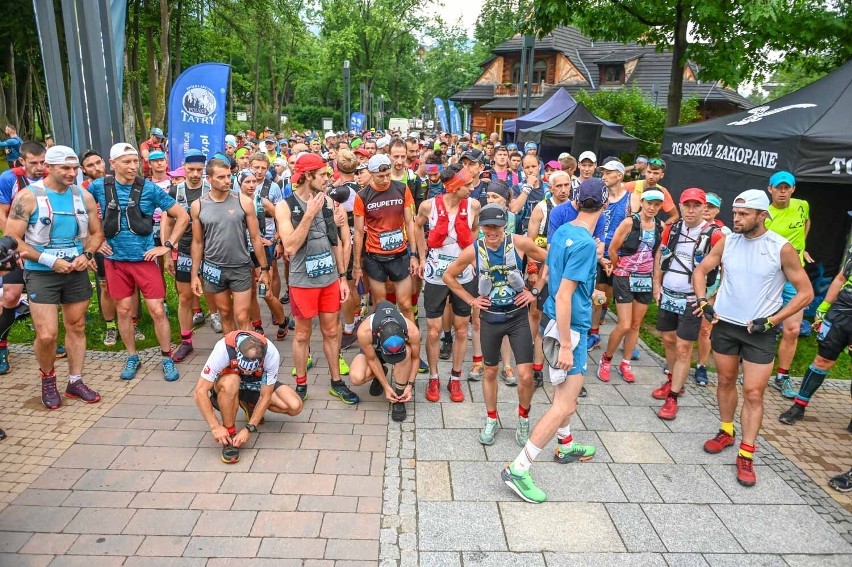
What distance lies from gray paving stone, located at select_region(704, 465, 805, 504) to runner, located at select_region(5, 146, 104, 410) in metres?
5.18

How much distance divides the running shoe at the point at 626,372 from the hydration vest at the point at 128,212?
195 inches

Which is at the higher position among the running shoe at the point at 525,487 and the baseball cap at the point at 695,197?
the baseball cap at the point at 695,197

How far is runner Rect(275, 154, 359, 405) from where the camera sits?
16.3 feet

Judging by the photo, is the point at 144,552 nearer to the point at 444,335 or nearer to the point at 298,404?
the point at 298,404

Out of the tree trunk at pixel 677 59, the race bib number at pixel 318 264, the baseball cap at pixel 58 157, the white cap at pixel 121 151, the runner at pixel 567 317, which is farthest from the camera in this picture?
the tree trunk at pixel 677 59

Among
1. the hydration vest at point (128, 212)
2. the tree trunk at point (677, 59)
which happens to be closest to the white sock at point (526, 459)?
the hydration vest at point (128, 212)

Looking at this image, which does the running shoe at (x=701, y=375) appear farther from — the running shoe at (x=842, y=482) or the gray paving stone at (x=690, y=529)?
the gray paving stone at (x=690, y=529)

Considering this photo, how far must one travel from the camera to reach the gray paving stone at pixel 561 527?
351cm

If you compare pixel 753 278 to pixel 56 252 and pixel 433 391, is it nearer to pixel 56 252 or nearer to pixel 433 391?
pixel 433 391

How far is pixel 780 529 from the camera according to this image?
374 cm

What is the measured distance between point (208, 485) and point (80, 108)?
210 inches

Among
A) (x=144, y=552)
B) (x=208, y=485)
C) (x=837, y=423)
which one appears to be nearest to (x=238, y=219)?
(x=208, y=485)

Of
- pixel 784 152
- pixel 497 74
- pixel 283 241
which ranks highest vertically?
pixel 497 74

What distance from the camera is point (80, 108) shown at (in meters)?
7.09
